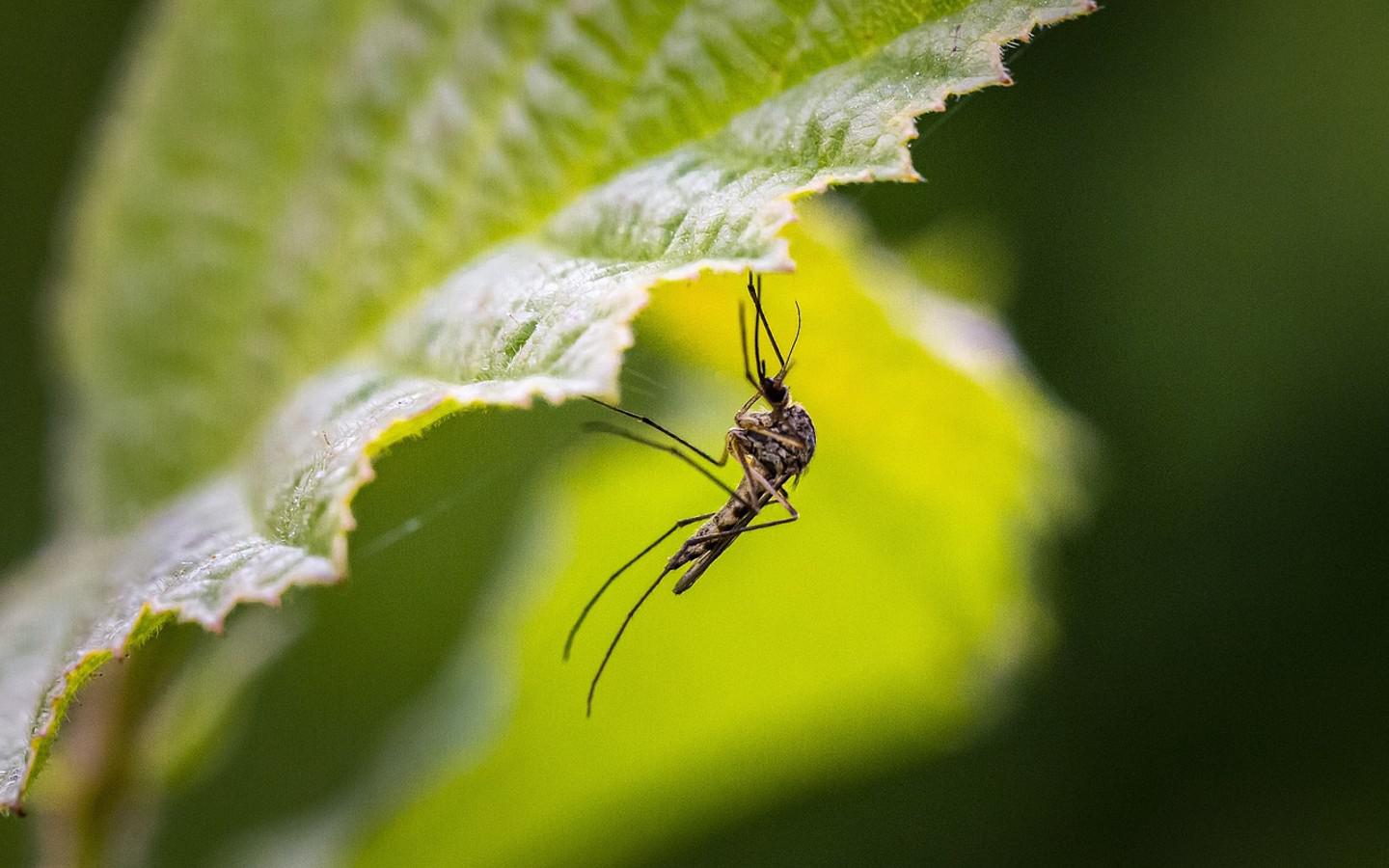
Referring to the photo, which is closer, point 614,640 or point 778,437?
point 778,437

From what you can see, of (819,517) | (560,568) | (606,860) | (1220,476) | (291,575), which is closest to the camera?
(291,575)

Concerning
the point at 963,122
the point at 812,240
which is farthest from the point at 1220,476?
the point at 812,240

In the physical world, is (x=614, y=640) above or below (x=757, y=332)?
below

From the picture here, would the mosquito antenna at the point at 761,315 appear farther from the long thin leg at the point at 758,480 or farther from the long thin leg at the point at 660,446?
the long thin leg at the point at 660,446

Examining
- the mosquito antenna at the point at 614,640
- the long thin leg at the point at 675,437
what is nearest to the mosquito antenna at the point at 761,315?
the long thin leg at the point at 675,437

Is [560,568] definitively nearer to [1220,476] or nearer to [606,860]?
[606,860]

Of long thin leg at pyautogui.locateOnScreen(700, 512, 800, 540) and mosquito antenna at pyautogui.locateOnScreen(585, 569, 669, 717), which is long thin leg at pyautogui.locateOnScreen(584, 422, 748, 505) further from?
mosquito antenna at pyautogui.locateOnScreen(585, 569, 669, 717)

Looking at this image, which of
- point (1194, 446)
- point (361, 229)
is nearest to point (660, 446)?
point (361, 229)

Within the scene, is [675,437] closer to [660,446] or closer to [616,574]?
[660,446]
